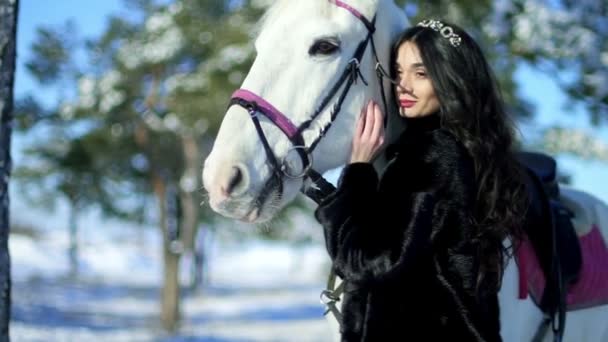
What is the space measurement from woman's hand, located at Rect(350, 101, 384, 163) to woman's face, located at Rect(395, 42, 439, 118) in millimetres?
99

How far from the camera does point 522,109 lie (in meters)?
10.0

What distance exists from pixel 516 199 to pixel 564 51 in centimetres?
505

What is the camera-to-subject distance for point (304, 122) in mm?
1758

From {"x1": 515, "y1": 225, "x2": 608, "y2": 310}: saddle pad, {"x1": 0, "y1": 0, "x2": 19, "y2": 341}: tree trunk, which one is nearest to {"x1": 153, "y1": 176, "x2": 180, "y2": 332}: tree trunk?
{"x1": 0, "y1": 0, "x2": 19, "y2": 341}: tree trunk

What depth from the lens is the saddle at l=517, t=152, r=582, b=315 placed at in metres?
1.93

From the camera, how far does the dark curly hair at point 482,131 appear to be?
170 cm

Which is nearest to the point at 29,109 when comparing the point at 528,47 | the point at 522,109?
the point at 528,47

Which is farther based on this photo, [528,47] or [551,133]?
[551,133]

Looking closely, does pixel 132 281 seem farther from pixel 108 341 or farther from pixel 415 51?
pixel 415 51

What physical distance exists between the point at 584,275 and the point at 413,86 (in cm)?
93

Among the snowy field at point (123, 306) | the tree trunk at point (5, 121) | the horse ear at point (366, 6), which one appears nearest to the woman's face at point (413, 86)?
the horse ear at point (366, 6)

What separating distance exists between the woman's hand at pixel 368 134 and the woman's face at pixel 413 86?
0.33 ft

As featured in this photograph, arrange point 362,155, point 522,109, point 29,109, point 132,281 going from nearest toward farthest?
point 362,155, point 29,109, point 522,109, point 132,281

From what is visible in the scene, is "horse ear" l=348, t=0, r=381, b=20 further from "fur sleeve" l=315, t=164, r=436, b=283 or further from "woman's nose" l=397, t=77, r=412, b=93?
"fur sleeve" l=315, t=164, r=436, b=283
